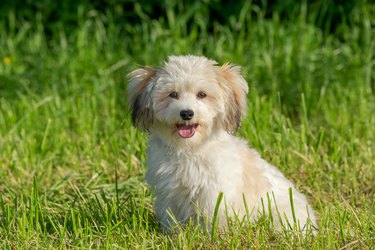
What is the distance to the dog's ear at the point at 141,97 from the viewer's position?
518 centimetres

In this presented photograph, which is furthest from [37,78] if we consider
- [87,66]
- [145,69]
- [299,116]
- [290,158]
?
[145,69]

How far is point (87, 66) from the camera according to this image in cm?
855

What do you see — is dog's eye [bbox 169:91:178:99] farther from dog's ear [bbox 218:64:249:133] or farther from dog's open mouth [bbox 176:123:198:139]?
dog's ear [bbox 218:64:249:133]

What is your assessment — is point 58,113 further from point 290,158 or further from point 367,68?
point 367,68

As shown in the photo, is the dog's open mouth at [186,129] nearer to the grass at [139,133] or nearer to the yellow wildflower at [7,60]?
the grass at [139,133]

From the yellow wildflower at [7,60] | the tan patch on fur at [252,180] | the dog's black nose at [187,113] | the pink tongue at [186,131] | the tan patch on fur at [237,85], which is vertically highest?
the tan patch on fur at [237,85]

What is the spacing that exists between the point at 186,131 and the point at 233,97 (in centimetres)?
36

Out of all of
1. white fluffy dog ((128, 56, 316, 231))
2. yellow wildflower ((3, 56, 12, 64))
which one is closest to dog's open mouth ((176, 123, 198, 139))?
white fluffy dog ((128, 56, 316, 231))

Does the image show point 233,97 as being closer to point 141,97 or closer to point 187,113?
point 187,113

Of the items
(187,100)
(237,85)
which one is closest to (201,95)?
(187,100)

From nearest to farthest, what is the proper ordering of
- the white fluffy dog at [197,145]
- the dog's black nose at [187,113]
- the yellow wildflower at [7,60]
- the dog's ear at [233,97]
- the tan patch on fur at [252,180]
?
the dog's black nose at [187,113] → the white fluffy dog at [197,145] → the dog's ear at [233,97] → the tan patch on fur at [252,180] → the yellow wildflower at [7,60]

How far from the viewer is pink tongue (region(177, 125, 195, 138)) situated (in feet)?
16.7

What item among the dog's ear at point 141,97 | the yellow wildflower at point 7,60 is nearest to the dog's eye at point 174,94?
the dog's ear at point 141,97

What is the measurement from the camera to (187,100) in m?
5.04
